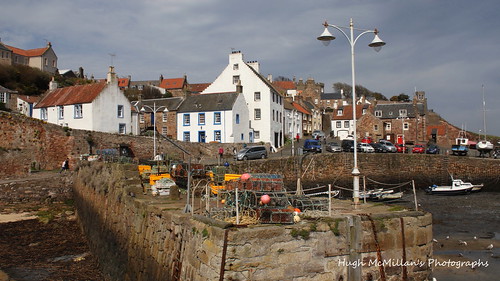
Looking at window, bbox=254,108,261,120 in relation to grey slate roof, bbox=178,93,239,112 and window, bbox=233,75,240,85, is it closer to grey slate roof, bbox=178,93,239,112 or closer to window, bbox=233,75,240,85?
grey slate roof, bbox=178,93,239,112

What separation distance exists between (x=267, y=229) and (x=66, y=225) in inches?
733

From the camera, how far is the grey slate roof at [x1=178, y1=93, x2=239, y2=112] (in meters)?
48.7

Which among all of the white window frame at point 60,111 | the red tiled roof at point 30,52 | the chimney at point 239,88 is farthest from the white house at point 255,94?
the red tiled roof at point 30,52

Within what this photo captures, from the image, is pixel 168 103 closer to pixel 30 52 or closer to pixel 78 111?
pixel 78 111

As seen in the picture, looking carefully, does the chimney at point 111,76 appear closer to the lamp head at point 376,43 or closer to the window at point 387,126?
the lamp head at point 376,43

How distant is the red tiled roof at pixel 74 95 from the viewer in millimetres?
41934

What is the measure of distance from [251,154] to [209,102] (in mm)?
14563

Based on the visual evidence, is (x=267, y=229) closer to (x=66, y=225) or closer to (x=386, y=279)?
(x=386, y=279)

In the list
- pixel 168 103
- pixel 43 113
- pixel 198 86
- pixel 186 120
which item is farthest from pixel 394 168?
pixel 198 86

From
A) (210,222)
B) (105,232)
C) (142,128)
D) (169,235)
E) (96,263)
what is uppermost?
(142,128)

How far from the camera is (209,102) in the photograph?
165ft

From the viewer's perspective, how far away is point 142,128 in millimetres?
56219

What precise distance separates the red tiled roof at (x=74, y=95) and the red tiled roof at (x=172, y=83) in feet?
178

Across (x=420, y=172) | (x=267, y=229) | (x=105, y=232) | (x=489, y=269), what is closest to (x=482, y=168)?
(x=420, y=172)
